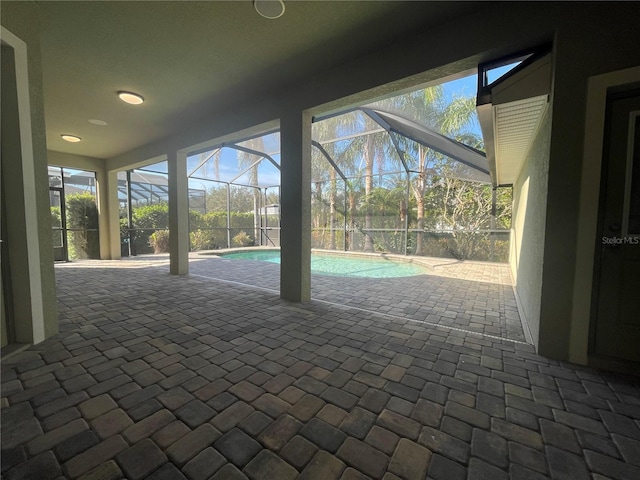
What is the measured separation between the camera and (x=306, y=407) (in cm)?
148

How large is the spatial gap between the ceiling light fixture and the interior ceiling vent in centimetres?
233

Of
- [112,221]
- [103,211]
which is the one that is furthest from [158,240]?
[103,211]

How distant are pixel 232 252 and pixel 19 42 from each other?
8.89 meters

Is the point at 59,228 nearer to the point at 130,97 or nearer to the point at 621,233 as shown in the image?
the point at 130,97

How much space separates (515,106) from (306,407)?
11.5 ft

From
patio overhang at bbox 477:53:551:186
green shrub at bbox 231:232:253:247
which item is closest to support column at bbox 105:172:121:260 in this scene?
green shrub at bbox 231:232:253:247

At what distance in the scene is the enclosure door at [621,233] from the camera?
5.89 ft

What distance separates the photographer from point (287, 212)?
3559mm

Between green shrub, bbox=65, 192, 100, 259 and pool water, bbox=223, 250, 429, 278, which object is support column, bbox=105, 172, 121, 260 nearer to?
green shrub, bbox=65, 192, 100, 259

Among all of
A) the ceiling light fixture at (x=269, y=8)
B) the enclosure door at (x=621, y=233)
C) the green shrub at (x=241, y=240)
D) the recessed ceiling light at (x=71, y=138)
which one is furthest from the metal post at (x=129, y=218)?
the enclosure door at (x=621, y=233)

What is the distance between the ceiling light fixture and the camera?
2020 mm

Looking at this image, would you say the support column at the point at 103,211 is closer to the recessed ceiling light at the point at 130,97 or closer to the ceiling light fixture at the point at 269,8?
the recessed ceiling light at the point at 130,97

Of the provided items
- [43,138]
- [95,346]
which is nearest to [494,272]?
[95,346]

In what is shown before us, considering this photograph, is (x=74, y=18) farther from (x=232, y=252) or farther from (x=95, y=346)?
(x=232, y=252)
